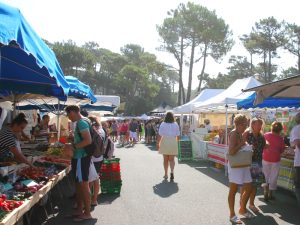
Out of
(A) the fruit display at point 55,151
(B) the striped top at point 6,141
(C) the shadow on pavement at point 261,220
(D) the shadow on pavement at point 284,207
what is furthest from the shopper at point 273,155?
(B) the striped top at point 6,141

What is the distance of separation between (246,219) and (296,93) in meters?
3.63

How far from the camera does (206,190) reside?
8.65 metres

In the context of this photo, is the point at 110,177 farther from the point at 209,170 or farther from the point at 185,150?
the point at 185,150

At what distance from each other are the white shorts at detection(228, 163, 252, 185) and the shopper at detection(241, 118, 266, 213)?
20 centimetres

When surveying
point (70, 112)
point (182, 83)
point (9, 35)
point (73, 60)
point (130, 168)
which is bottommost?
point (130, 168)

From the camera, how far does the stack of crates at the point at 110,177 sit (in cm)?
808

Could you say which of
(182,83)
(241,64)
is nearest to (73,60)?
(182,83)

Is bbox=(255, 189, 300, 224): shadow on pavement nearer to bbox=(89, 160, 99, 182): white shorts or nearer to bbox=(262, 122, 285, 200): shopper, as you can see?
bbox=(262, 122, 285, 200): shopper

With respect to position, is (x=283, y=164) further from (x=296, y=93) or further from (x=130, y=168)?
(x=130, y=168)

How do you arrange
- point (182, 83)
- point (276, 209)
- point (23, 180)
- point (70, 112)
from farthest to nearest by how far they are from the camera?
point (182, 83) → point (276, 209) → point (70, 112) → point (23, 180)

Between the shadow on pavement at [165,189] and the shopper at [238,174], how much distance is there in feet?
6.98

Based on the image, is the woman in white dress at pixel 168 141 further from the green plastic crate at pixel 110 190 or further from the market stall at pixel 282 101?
the green plastic crate at pixel 110 190

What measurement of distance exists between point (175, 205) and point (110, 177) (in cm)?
167

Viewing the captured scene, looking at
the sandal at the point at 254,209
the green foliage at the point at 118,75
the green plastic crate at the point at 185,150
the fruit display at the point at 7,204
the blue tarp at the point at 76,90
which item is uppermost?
the green foliage at the point at 118,75
